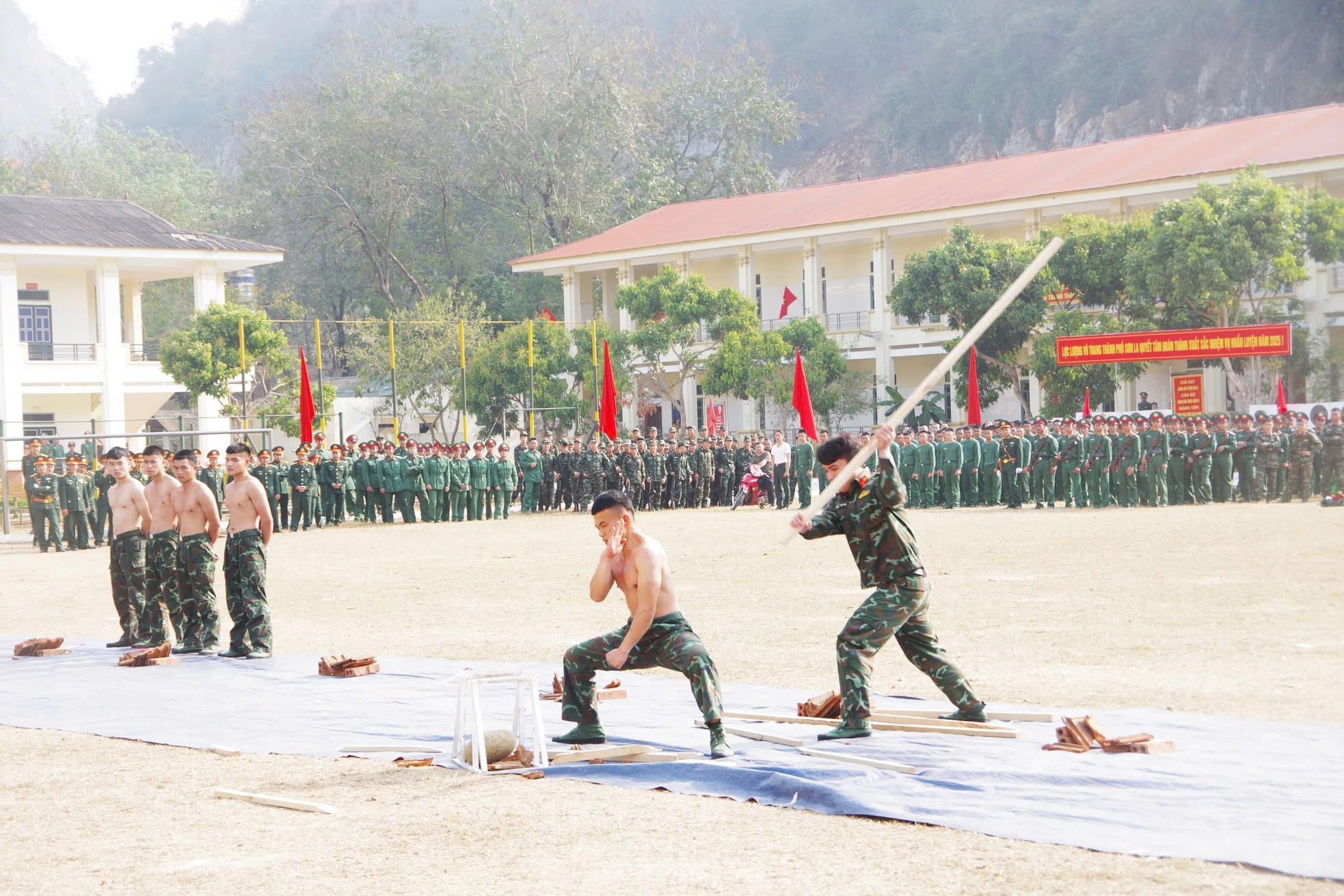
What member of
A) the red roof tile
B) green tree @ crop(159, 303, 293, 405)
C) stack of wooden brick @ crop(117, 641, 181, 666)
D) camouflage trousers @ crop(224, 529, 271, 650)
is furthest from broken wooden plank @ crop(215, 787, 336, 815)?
green tree @ crop(159, 303, 293, 405)

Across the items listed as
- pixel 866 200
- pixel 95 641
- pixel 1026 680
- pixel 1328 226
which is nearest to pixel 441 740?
pixel 1026 680

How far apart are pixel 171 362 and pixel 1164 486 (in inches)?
911

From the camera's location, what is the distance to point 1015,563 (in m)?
15.7

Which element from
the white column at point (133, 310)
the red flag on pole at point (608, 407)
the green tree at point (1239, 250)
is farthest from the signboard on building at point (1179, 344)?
the white column at point (133, 310)

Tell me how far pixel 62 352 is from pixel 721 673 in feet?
114

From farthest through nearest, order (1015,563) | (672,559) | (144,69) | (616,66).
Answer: (144,69) → (616,66) → (672,559) → (1015,563)

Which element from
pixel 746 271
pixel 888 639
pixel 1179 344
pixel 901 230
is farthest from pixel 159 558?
pixel 746 271

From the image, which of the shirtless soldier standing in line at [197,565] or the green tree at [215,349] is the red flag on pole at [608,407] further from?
the shirtless soldier standing in line at [197,565]

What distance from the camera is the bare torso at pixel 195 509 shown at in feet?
38.4

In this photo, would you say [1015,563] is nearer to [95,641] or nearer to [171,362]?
[95,641]

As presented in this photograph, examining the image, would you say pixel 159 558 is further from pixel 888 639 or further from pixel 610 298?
pixel 610 298

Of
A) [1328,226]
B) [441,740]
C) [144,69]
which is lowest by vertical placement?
[441,740]

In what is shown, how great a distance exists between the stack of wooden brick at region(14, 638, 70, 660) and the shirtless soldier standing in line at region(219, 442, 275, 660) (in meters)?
1.32

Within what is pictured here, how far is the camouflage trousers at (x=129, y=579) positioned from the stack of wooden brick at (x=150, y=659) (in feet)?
4.03
